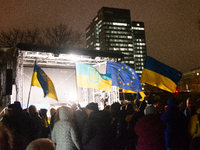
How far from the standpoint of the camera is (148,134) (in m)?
2.99

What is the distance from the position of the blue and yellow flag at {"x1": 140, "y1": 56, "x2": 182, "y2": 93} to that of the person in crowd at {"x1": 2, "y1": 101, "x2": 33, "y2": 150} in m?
3.16

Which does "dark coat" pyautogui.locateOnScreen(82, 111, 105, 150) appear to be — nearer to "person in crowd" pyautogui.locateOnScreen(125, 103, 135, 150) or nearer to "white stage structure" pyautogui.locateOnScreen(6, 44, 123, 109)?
"person in crowd" pyautogui.locateOnScreen(125, 103, 135, 150)

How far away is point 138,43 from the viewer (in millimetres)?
135000

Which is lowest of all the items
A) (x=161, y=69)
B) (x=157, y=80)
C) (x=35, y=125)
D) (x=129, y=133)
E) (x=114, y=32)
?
(x=129, y=133)

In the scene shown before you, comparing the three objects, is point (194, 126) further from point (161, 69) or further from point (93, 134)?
point (161, 69)

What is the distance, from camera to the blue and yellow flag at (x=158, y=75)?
16.8ft

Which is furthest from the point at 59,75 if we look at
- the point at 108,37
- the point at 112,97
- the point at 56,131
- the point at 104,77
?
the point at 108,37

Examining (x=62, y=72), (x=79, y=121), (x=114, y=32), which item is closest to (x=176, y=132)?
(x=79, y=121)

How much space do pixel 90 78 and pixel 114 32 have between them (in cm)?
11940

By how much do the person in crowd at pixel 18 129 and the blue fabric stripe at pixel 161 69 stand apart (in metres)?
3.32

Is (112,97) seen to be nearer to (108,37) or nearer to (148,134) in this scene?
(148,134)

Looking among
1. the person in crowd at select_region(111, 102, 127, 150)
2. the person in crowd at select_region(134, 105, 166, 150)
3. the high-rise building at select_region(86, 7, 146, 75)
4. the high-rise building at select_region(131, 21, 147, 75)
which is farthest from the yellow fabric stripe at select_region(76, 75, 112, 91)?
the high-rise building at select_region(131, 21, 147, 75)

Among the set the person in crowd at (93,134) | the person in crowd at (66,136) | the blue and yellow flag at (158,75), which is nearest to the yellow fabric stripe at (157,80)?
the blue and yellow flag at (158,75)

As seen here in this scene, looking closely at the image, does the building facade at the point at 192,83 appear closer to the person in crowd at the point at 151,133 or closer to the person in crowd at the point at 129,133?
the person in crowd at the point at 129,133
